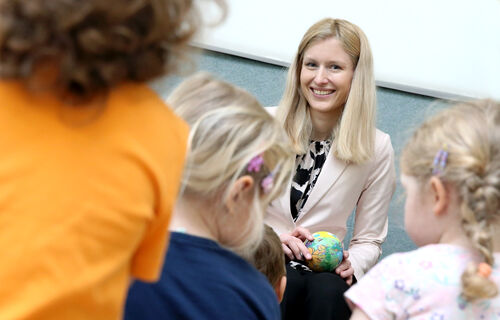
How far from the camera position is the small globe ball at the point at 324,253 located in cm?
169

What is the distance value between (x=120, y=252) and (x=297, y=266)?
1.12 meters

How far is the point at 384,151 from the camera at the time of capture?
77.1 inches

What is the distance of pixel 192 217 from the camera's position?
105cm

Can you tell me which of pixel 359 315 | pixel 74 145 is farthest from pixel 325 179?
pixel 74 145

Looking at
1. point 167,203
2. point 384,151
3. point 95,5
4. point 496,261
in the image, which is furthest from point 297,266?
point 95,5

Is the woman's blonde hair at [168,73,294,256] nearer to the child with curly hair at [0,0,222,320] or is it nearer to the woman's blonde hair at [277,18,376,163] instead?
the child with curly hair at [0,0,222,320]

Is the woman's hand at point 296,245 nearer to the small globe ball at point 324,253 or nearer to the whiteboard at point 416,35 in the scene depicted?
the small globe ball at point 324,253

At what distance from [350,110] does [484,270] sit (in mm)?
950

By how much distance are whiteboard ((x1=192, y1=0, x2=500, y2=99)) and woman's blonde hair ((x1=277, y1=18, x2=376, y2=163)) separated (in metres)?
0.48

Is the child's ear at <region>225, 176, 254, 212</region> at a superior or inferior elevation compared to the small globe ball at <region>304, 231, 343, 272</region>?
superior

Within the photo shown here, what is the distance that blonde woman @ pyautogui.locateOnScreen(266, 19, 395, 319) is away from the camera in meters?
1.89

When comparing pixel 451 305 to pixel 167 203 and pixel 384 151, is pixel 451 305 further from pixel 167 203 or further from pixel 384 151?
pixel 384 151

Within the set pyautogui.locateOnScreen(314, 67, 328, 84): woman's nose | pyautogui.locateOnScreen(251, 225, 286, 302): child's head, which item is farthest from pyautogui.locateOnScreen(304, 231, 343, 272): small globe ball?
pyautogui.locateOnScreen(314, 67, 328, 84): woman's nose

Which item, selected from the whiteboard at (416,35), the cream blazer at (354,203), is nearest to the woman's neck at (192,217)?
the cream blazer at (354,203)
